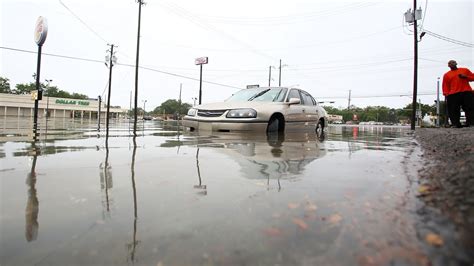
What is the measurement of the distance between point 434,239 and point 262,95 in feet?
20.3

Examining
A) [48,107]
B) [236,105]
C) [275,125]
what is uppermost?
[48,107]

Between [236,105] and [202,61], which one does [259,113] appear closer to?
[236,105]

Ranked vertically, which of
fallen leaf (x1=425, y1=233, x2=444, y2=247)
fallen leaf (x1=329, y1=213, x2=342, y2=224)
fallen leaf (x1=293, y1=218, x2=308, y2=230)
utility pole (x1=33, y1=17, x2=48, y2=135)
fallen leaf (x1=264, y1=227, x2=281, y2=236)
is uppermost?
utility pole (x1=33, y1=17, x2=48, y2=135)

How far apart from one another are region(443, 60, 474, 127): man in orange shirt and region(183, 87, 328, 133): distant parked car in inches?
146

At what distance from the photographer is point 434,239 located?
3.26 feet

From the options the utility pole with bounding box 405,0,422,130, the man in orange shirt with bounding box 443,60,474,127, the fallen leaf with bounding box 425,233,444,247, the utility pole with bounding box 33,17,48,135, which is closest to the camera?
the fallen leaf with bounding box 425,233,444,247

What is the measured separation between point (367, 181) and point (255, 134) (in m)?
4.15

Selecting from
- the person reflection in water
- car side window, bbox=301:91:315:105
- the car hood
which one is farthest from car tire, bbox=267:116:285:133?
the person reflection in water

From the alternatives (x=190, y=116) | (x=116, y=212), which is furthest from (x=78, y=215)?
(x=190, y=116)

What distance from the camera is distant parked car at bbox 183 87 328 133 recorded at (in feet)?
19.9

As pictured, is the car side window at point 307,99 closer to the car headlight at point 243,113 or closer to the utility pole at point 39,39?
the car headlight at point 243,113

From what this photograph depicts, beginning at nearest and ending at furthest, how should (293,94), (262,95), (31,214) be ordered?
(31,214)
(262,95)
(293,94)

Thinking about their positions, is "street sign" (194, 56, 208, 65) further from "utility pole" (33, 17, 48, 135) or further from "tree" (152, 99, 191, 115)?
"tree" (152, 99, 191, 115)

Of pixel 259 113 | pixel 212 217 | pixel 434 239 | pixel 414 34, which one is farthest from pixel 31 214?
pixel 414 34
